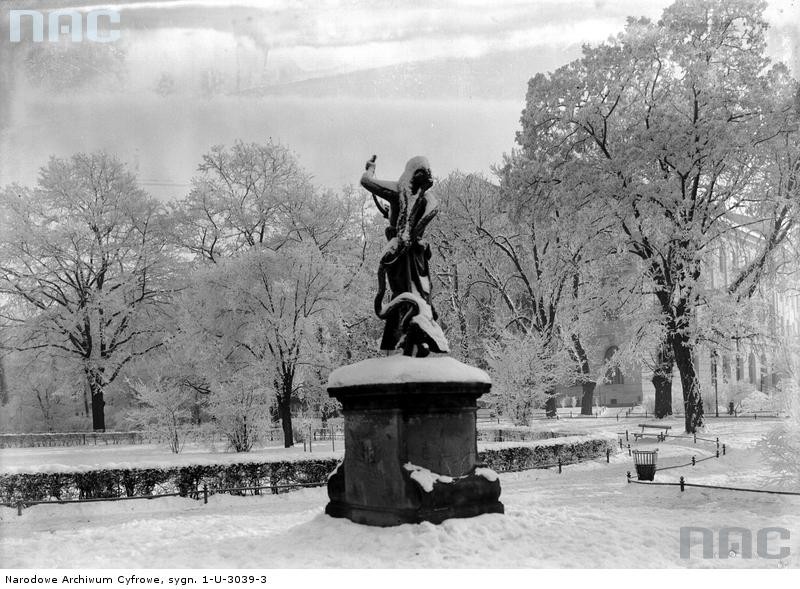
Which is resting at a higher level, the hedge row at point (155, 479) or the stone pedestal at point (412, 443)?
the stone pedestal at point (412, 443)

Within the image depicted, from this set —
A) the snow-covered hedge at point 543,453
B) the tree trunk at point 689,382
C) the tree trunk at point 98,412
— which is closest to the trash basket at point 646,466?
the snow-covered hedge at point 543,453

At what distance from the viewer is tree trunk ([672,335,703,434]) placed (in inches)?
894

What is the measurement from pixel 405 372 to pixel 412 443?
0.79 m

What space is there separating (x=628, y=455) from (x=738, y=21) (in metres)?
14.0

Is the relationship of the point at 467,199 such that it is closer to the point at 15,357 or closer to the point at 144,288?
the point at 144,288

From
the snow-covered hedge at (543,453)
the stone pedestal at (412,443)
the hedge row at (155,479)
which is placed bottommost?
the snow-covered hedge at (543,453)

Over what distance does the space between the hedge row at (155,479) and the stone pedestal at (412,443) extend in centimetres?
449

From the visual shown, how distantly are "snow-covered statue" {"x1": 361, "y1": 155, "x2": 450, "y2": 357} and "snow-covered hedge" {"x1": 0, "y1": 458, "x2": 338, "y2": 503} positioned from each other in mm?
6457

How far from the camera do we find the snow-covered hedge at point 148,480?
526 inches

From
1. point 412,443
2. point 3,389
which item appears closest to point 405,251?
point 412,443

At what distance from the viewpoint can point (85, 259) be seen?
32000 millimetres

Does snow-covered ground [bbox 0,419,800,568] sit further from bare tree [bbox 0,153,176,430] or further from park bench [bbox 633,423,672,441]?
bare tree [bbox 0,153,176,430]

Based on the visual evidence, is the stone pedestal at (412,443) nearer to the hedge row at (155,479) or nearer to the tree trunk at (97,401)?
the hedge row at (155,479)

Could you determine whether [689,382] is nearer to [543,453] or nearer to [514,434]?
[514,434]
